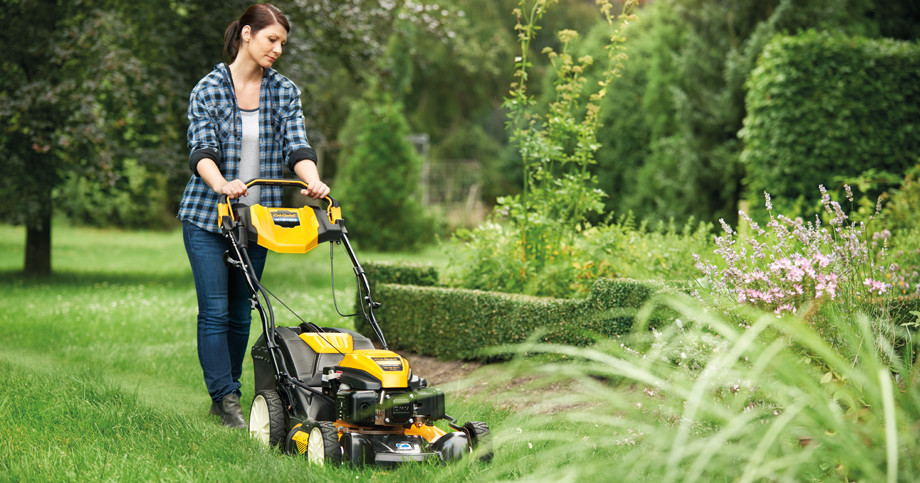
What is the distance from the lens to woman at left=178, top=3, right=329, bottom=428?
3750 millimetres

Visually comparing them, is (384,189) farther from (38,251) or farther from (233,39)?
(233,39)

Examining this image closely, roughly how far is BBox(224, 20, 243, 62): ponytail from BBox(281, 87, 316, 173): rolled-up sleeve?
1.06ft

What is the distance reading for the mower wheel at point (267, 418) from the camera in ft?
Result: 10.9

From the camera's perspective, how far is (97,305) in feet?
28.3

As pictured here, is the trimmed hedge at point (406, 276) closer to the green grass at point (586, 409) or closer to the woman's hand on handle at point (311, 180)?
the green grass at point (586, 409)

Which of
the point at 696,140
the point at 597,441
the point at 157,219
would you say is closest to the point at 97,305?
the point at 597,441

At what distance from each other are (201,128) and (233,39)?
491 millimetres

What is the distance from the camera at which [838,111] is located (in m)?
9.19

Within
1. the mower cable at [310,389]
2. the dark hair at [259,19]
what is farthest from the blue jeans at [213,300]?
the dark hair at [259,19]

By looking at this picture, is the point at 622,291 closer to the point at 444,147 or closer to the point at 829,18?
the point at 829,18

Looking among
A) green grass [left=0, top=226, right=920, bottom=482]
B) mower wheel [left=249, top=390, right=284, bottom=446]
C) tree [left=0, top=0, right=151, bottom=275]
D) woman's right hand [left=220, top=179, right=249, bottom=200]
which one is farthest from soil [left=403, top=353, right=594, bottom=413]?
tree [left=0, top=0, right=151, bottom=275]

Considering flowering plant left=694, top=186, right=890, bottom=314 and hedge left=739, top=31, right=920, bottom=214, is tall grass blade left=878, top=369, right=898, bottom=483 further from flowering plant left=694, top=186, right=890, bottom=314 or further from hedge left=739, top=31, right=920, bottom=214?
hedge left=739, top=31, right=920, bottom=214

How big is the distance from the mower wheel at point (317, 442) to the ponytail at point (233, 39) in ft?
6.05

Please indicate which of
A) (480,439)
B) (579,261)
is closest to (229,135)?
(480,439)
